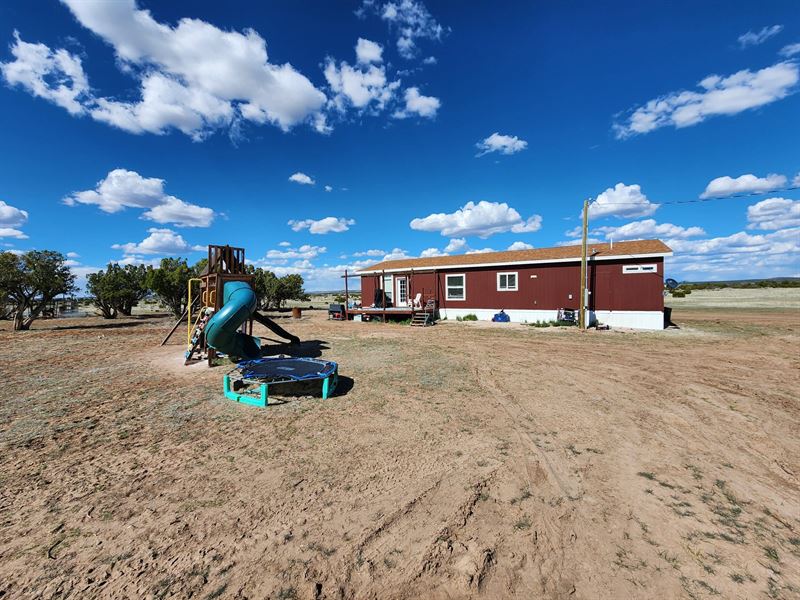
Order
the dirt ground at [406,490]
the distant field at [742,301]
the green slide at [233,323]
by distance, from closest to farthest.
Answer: the dirt ground at [406,490] → the green slide at [233,323] → the distant field at [742,301]

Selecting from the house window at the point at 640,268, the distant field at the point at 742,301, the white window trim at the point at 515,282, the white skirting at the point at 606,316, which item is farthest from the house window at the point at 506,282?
the distant field at the point at 742,301

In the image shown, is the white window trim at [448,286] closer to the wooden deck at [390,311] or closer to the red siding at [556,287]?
the red siding at [556,287]

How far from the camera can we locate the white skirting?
1653 cm

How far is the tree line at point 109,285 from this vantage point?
17531 mm

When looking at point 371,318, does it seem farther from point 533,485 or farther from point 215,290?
point 533,485

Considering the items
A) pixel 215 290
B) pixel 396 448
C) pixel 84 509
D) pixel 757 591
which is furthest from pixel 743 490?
pixel 215 290

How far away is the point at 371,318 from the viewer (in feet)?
73.6

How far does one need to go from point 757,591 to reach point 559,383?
16.8 feet

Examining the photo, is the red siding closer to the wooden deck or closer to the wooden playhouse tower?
the wooden deck

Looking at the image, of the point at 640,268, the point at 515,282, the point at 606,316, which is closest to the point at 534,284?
the point at 515,282

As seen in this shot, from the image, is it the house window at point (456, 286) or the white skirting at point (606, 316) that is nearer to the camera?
the white skirting at point (606, 316)

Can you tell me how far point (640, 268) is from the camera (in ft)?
54.8

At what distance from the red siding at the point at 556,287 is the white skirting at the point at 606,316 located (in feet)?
0.67

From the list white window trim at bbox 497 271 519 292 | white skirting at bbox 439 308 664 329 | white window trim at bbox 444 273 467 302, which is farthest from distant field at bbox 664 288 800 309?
white window trim at bbox 444 273 467 302
